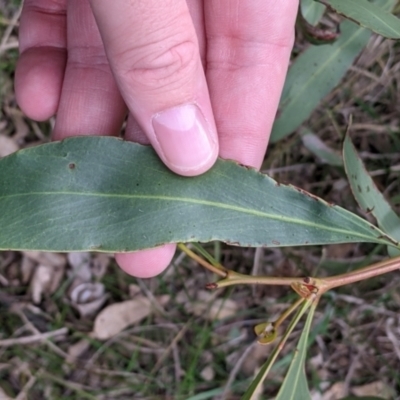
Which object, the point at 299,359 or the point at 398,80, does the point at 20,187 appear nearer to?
the point at 299,359

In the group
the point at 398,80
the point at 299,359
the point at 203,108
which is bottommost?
the point at 299,359

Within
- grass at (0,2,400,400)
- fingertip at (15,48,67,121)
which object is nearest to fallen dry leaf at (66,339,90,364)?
grass at (0,2,400,400)

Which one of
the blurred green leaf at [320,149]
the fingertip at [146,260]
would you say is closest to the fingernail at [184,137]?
the fingertip at [146,260]

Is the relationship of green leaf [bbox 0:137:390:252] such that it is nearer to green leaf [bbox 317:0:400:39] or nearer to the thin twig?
green leaf [bbox 317:0:400:39]

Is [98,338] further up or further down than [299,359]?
further down

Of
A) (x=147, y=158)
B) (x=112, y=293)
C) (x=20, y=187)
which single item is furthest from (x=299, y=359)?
(x=112, y=293)

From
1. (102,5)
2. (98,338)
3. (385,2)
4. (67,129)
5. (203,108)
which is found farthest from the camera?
(98,338)

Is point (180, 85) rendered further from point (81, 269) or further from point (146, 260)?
point (81, 269)
